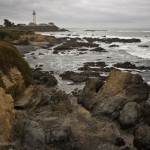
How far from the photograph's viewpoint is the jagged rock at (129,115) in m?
9.13

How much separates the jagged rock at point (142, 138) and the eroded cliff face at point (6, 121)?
5.24m

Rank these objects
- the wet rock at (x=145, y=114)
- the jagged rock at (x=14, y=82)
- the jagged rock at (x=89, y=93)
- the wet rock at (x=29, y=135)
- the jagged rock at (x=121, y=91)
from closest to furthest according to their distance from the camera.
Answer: the wet rock at (x=29, y=135), the jagged rock at (x=14, y=82), the wet rock at (x=145, y=114), the jagged rock at (x=121, y=91), the jagged rock at (x=89, y=93)

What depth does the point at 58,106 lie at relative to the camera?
11031mm

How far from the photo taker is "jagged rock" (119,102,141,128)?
913 centimetres

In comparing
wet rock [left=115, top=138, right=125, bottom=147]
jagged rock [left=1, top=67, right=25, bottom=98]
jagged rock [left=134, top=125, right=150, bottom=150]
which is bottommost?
wet rock [left=115, top=138, right=125, bottom=147]

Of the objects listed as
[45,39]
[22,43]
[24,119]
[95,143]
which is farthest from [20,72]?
[45,39]

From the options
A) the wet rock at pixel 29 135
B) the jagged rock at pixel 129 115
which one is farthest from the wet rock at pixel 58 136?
the jagged rock at pixel 129 115

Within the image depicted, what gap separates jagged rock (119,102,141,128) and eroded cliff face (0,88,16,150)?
17.8 ft

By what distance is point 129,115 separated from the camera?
934cm

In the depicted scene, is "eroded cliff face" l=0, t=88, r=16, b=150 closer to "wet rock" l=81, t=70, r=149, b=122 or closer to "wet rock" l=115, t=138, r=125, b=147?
"wet rock" l=115, t=138, r=125, b=147

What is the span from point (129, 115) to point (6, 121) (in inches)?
240

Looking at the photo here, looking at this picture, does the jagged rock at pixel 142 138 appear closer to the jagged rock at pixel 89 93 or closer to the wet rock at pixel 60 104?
the jagged rock at pixel 89 93

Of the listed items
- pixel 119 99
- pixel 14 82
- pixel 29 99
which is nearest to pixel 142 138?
pixel 119 99

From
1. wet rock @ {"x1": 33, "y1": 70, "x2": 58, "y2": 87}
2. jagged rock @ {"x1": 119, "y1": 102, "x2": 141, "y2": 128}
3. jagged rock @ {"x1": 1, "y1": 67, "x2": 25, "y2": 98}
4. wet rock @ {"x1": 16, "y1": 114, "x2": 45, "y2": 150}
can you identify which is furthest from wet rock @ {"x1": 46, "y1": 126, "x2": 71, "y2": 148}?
wet rock @ {"x1": 33, "y1": 70, "x2": 58, "y2": 87}
